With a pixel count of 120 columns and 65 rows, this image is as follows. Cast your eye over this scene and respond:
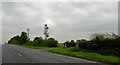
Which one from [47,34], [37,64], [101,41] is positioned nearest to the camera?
[37,64]

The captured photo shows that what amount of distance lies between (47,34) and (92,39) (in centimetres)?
5396

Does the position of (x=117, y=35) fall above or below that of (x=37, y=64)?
above

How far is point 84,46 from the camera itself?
134ft

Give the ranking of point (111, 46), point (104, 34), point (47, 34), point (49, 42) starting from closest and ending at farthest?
point (111, 46)
point (104, 34)
point (49, 42)
point (47, 34)

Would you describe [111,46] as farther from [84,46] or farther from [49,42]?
[49,42]

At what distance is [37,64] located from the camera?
19.3 metres

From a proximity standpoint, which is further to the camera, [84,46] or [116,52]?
[84,46]

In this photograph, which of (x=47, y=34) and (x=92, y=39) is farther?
(x=47, y=34)

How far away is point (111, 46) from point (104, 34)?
6405 millimetres

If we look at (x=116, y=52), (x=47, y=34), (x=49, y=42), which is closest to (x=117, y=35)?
(x=116, y=52)

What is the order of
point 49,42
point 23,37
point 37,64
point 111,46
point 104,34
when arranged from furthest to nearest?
point 23,37
point 49,42
point 104,34
point 111,46
point 37,64

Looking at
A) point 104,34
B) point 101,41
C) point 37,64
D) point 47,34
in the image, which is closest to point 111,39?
point 101,41

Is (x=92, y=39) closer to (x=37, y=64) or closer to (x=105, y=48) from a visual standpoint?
(x=105, y=48)

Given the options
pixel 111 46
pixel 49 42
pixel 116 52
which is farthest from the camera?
pixel 49 42
